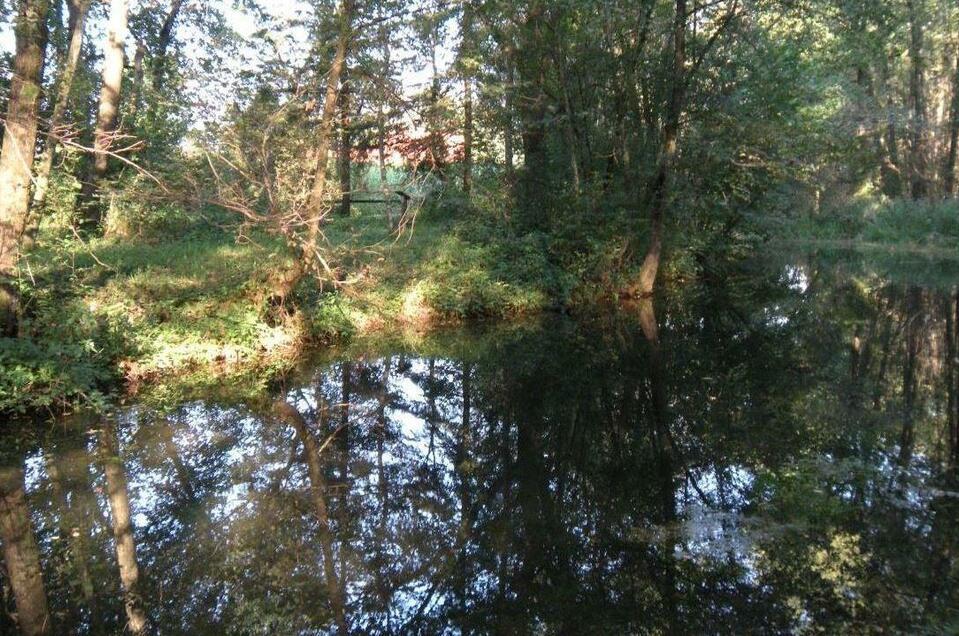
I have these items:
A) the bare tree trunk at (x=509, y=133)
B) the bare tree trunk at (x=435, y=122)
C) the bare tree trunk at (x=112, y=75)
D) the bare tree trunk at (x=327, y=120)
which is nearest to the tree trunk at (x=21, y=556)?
the bare tree trunk at (x=327, y=120)

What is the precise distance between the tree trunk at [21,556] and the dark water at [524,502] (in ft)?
0.26

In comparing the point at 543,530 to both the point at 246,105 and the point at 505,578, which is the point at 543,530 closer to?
the point at 505,578

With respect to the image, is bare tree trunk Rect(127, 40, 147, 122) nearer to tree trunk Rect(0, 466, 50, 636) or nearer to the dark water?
the dark water

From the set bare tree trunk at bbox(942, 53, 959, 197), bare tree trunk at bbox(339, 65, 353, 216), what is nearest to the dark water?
bare tree trunk at bbox(339, 65, 353, 216)

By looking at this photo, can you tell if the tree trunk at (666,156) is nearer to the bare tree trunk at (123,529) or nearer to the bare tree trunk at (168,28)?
the bare tree trunk at (123,529)

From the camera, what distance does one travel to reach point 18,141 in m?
6.84

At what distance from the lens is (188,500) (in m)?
5.45

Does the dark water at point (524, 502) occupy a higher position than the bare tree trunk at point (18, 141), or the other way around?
the bare tree trunk at point (18, 141)

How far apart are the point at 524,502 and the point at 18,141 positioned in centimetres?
680

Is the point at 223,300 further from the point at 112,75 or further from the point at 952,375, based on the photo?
the point at 952,375

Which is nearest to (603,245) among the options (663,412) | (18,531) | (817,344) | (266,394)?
(817,344)

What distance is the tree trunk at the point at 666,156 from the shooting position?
1394 centimetres

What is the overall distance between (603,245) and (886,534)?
1207 centimetres

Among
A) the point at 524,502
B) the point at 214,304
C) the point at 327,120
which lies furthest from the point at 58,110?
the point at 524,502
